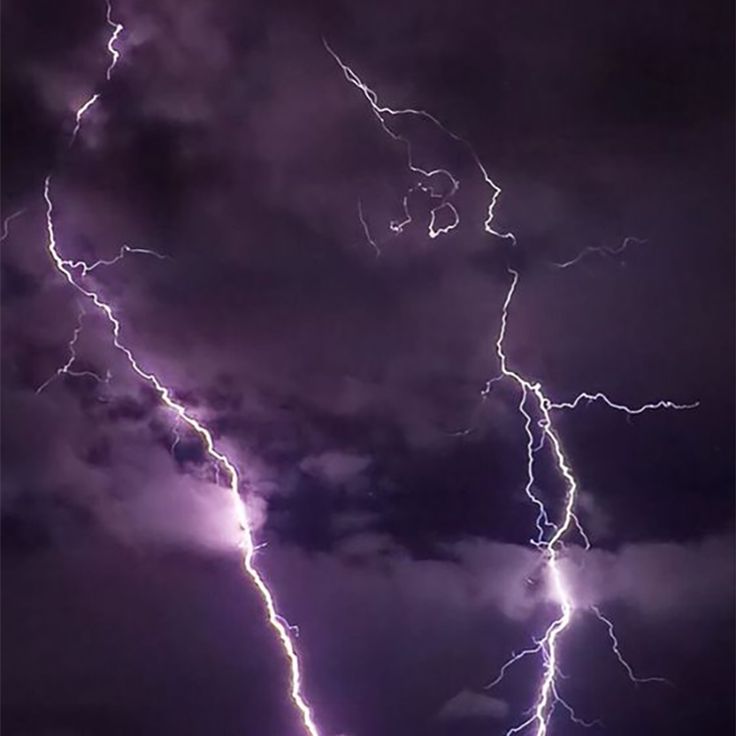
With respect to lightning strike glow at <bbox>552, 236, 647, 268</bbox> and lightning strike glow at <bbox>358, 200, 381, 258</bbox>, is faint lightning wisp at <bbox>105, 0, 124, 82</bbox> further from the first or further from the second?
lightning strike glow at <bbox>552, 236, 647, 268</bbox>

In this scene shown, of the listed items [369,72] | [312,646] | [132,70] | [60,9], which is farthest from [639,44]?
[312,646]

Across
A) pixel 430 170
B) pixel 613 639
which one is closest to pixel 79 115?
pixel 430 170

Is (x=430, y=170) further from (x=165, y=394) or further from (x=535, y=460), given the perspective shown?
(x=165, y=394)

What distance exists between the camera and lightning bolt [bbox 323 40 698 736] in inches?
140

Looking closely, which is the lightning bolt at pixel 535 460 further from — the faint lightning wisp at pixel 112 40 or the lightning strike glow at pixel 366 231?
the faint lightning wisp at pixel 112 40

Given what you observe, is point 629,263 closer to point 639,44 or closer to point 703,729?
point 639,44

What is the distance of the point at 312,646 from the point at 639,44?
9.49 ft

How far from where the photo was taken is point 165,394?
3566 mm

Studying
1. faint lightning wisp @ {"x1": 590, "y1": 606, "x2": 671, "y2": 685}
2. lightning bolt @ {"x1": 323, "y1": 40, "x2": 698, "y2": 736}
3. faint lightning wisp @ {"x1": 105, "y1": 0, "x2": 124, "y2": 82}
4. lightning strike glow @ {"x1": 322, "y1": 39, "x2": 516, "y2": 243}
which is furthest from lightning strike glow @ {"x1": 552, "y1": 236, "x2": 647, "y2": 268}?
faint lightning wisp @ {"x1": 105, "y1": 0, "x2": 124, "y2": 82}

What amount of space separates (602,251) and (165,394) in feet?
6.37

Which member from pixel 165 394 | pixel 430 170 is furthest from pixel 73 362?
pixel 430 170

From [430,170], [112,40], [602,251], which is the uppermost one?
[112,40]

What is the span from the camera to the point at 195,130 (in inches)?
141

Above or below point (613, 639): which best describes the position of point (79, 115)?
above
